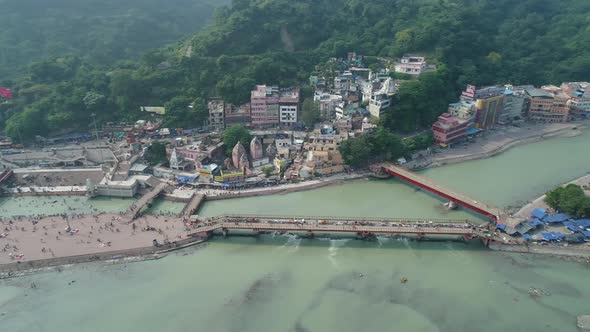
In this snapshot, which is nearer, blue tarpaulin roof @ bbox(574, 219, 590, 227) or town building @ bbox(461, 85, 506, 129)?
blue tarpaulin roof @ bbox(574, 219, 590, 227)

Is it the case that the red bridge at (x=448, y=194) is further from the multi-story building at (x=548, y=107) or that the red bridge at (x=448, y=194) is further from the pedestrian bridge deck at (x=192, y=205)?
the multi-story building at (x=548, y=107)

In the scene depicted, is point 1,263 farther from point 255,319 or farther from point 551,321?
point 551,321

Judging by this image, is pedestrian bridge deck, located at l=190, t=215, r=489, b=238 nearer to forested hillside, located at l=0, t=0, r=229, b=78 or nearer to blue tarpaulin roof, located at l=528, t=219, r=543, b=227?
blue tarpaulin roof, located at l=528, t=219, r=543, b=227

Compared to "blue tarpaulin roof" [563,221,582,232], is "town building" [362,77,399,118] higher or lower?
higher

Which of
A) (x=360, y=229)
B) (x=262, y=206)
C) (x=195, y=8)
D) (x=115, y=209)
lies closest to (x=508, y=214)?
(x=360, y=229)

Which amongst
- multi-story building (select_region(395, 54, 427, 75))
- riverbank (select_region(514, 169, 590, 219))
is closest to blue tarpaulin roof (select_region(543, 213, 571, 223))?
riverbank (select_region(514, 169, 590, 219))

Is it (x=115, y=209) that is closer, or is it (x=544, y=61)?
(x=115, y=209)

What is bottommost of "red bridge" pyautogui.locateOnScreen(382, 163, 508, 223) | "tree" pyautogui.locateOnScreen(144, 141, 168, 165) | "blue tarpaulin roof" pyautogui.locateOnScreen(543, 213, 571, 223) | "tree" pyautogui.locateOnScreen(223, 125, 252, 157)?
"blue tarpaulin roof" pyautogui.locateOnScreen(543, 213, 571, 223)
